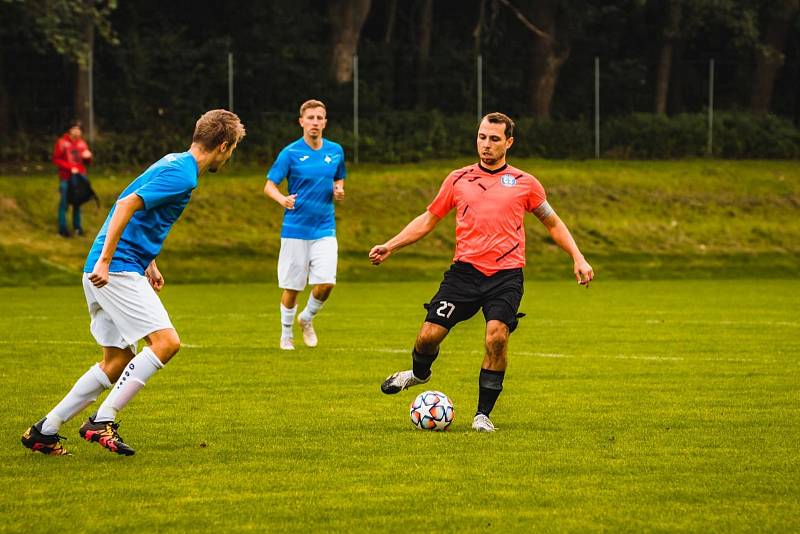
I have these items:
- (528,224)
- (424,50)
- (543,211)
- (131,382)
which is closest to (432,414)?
(543,211)

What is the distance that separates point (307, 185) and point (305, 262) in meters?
0.83

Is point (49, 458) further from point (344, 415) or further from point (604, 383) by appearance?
point (604, 383)

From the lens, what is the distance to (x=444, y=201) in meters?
9.88

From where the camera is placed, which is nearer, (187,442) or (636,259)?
(187,442)

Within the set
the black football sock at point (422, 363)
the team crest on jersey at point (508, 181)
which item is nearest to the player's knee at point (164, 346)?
the black football sock at point (422, 363)

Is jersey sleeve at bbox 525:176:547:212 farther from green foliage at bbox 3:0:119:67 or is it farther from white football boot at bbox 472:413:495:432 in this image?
green foliage at bbox 3:0:119:67

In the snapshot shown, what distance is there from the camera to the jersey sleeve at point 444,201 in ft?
32.3

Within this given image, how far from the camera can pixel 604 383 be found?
11.9 metres

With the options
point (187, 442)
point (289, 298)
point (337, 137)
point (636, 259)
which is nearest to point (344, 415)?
point (187, 442)

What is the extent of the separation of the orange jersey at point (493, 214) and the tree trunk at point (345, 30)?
2714cm

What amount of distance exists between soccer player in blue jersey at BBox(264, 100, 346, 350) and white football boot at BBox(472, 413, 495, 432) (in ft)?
19.1

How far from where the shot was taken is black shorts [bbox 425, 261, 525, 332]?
952cm

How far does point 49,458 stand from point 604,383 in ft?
17.2

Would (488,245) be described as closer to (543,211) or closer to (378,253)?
(543,211)
